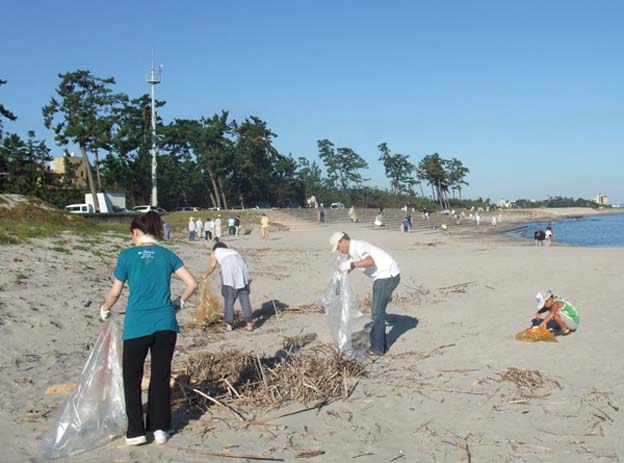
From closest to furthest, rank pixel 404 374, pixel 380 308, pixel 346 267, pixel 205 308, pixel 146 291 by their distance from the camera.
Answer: pixel 146 291 < pixel 404 374 < pixel 346 267 < pixel 380 308 < pixel 205 308

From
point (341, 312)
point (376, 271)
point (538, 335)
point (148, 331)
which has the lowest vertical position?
point (538, 335)

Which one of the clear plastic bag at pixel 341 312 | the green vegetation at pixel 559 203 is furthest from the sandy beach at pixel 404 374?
the green vegetation at pixel 559 203

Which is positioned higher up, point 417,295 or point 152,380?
point 152,380

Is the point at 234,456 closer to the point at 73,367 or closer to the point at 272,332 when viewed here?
the point at 73,367

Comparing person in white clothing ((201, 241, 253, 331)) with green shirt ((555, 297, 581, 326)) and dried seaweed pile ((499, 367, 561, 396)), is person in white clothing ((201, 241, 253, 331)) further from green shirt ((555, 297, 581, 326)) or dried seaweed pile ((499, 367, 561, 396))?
green shirt ((555, 297, 581, 326))

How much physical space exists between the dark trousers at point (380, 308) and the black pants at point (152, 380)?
333cm

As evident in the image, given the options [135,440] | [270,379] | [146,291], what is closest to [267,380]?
[270,379]

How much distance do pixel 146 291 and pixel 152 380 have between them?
2.32ft

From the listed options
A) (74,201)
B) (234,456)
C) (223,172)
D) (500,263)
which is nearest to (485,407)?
(234,456)

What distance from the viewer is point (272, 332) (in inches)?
355

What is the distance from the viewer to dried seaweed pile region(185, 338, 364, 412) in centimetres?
551

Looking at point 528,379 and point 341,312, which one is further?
point 341,312

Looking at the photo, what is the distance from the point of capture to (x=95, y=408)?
4.60 m

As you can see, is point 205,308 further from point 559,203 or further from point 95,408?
point 559,203
